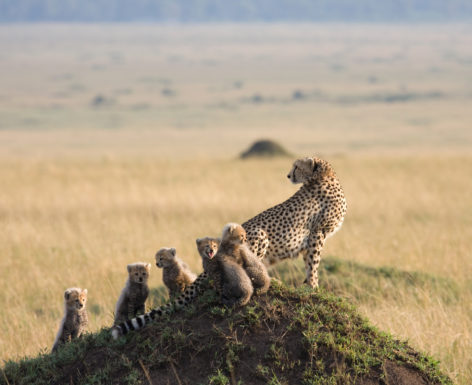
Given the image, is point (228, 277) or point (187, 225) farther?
point (187, 225)

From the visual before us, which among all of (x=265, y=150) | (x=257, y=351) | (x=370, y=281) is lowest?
(x=370, y=281)

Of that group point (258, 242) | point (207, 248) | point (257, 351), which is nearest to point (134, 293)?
point (207, 248)

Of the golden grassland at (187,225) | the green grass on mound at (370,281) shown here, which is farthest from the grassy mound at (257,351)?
the green grass on mound at (370,281)

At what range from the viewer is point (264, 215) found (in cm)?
631

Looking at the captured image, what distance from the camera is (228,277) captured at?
5395 millimetres

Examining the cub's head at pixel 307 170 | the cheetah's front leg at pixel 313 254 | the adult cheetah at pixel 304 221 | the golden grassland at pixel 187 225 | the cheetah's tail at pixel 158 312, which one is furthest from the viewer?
the golden grassland at pixel 187 225

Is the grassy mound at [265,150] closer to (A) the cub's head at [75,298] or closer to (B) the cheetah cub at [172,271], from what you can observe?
(B) the cheetah cub at [172,271]

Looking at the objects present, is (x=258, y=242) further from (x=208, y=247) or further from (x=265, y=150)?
(x=265, y=150)

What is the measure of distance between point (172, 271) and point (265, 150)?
22.4 m

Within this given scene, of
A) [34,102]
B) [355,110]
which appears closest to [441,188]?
[355,110]

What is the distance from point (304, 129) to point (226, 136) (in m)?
7.82

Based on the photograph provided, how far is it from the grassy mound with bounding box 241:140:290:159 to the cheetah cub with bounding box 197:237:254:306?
23.1m

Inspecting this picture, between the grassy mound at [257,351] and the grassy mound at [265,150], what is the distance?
22.8m

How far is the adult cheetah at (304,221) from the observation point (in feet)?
20.3
